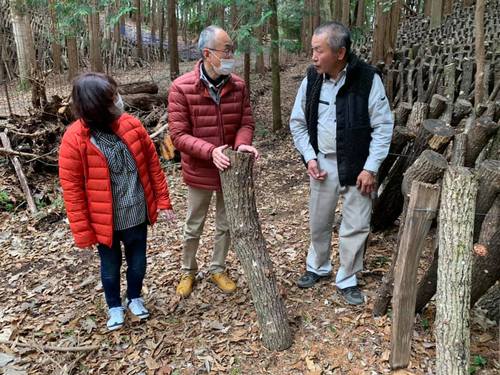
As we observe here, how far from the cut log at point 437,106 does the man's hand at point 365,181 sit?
1.01 meters

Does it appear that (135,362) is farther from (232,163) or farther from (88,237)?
(232,163)

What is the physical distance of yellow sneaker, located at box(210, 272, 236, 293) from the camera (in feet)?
11.3

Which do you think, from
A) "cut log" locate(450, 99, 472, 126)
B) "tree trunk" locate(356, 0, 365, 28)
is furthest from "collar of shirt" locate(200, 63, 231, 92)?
"tree trunk" locate(356, 0, 365, 28)

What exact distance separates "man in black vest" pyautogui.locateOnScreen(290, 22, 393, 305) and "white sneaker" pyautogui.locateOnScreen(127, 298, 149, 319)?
1.41m

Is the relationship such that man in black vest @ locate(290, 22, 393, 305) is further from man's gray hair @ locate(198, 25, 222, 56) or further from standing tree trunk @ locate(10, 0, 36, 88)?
standing tree trunk @ locate(10, 0, 36, 88)

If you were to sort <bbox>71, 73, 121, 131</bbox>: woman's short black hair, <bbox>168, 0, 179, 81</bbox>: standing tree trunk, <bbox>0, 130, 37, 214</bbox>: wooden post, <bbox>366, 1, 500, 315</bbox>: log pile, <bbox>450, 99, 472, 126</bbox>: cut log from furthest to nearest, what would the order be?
<bbox>168, 0, 179, 81</bbox>: standing tree trunk
<bbox>0, 130, 37, 214</bbox>: wooden post
<bbox>450, 99, 472, 126</bbox>: cut log
<bbox>71, 73, 121, 131</bbox>: woman's short black hair
<bbox>366, 1, 500, 315</bbox>: log pile

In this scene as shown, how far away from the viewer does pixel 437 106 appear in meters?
3.36

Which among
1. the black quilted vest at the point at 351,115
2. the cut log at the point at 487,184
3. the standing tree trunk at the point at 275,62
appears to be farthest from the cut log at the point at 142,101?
the cut log at the point at 487,184

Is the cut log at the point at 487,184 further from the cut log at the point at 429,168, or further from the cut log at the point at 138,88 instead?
the cut log at the point at 138,88

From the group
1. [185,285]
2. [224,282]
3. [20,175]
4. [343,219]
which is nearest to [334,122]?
[343,219]

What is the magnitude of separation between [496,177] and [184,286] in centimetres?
234

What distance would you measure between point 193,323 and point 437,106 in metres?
2.51

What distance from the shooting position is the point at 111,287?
301cm

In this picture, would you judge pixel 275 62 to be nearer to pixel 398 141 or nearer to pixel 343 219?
pixel 398 141
